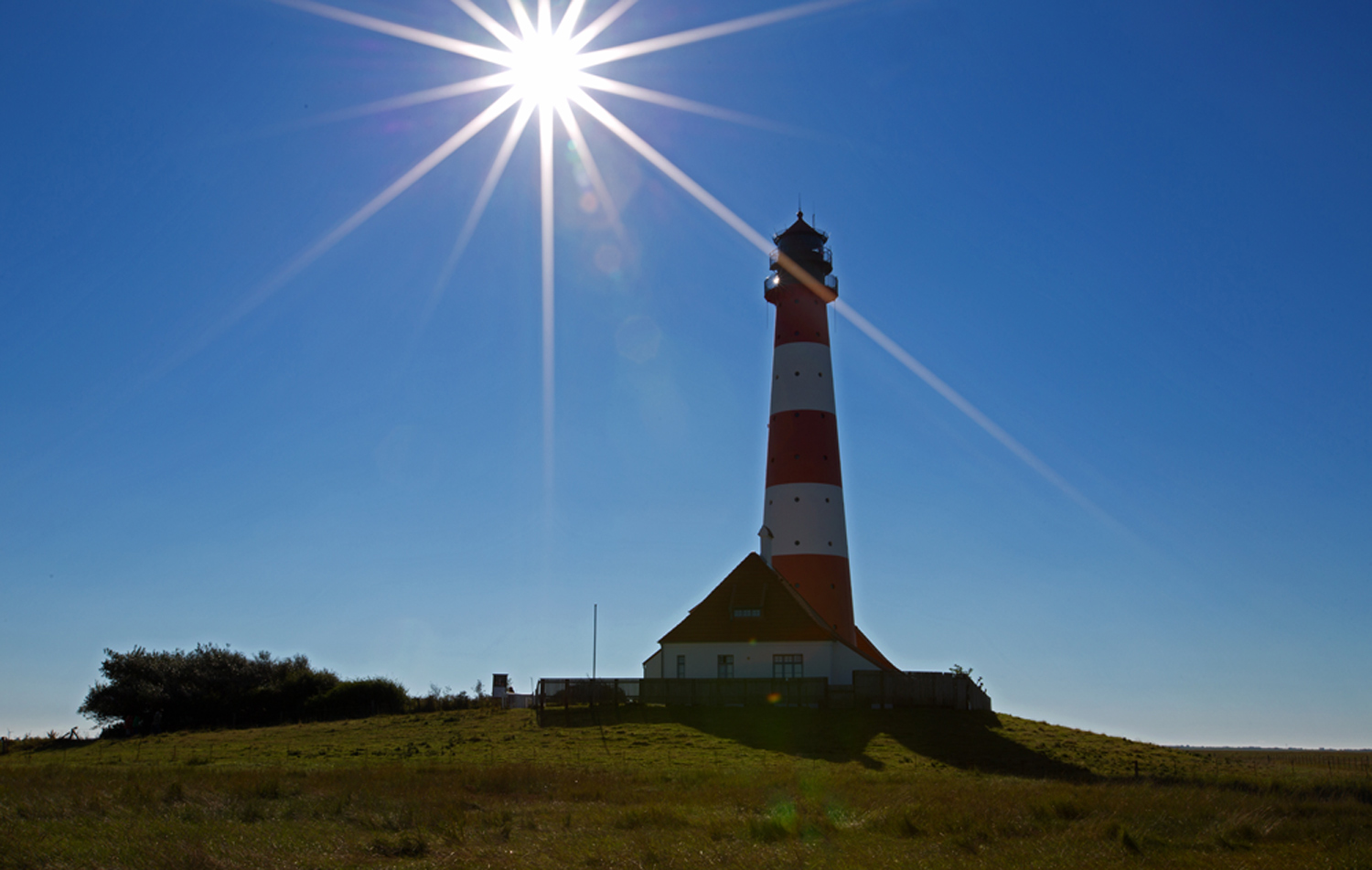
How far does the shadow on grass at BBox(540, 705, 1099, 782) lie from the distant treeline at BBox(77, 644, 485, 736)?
10.7 m

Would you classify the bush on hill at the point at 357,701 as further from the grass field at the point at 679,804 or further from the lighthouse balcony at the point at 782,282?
the lighthouse balcony at the point at 782,282

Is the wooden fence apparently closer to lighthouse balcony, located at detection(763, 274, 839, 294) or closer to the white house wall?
the white house wall

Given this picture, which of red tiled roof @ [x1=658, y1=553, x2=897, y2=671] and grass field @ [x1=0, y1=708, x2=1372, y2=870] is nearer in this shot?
grass field @ [x1=0, y1=708, x2=1372, y2=870]

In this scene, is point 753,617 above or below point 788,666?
above

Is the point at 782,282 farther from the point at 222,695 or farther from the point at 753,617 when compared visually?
the point at 222,695

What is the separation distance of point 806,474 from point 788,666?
8.93 metres

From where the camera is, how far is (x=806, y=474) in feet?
154

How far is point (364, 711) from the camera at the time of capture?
1869 inches

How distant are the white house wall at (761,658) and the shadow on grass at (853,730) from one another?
2.93 metres

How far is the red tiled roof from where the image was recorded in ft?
142

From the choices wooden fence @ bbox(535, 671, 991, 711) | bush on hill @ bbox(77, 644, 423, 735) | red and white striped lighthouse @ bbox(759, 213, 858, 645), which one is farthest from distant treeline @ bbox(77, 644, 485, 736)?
red and white striped lighthouse @ bbox(759, 213, 858, 645)

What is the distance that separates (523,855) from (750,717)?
25.0 metres

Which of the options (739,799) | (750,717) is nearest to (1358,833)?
(739,799)

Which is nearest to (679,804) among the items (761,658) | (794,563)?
(761,658)
